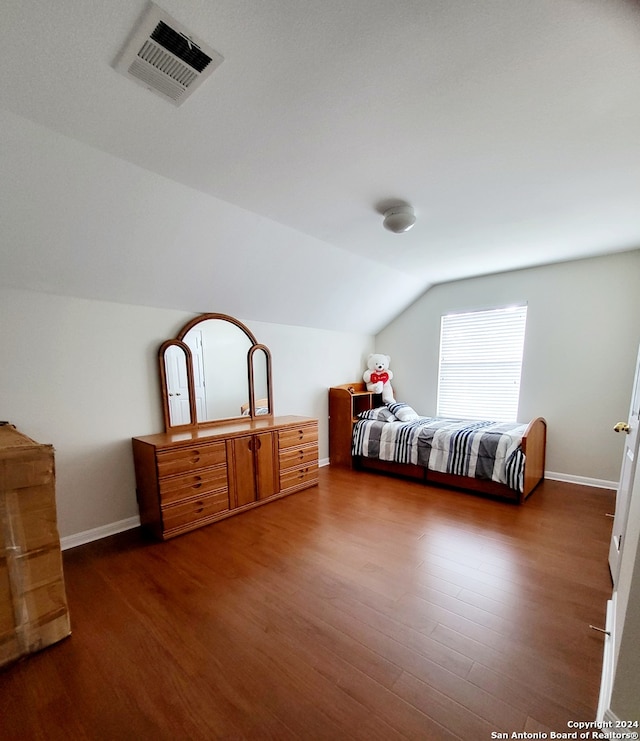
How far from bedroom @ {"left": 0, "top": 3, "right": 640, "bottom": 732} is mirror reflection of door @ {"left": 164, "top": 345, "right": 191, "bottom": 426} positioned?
12 cm

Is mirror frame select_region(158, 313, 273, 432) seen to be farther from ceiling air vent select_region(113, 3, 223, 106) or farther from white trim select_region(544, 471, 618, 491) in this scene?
white trim select_region(544, 471, 618, 491)

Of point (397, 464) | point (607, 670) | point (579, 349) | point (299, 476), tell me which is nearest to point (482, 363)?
point (579, 349)

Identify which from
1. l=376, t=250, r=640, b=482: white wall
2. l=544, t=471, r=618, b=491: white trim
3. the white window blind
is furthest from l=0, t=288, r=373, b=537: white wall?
l=544, t=471, r=618, b=491: white trim

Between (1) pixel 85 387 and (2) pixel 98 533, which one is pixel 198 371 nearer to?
(1) pixel 85 387

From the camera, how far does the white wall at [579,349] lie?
9.95ft

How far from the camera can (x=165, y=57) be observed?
1.05m

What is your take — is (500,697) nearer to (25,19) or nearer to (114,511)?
(114,511)

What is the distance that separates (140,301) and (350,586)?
2.55 meters

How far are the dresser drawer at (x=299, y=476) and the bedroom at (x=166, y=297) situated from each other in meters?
0.72

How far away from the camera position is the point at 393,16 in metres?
0.95

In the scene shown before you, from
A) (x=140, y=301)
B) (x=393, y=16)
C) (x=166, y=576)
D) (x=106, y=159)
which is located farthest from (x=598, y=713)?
(x=140, y=301)

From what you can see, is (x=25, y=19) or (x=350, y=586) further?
(x=350, y=586)

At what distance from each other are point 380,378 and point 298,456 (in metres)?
1.84

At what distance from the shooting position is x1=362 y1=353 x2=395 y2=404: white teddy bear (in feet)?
14.4
